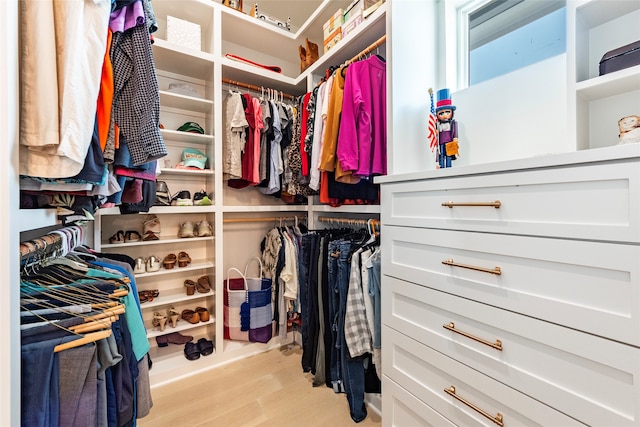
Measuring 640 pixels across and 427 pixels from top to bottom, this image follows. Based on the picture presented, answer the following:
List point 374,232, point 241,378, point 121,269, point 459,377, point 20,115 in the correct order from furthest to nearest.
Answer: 1. point 241,378
2. point 374,232
3. point 121,269
4. point 459,377
5. point 20,115

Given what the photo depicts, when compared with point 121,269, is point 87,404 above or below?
below

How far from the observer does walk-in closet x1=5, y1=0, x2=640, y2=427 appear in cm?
59

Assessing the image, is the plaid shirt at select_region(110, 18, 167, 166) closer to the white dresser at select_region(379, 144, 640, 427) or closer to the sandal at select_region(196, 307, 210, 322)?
the white dresser at select_region(379, 144, 640, 427)

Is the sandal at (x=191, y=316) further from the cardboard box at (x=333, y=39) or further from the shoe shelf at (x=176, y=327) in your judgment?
the cardboard box at (x=333, y=39)

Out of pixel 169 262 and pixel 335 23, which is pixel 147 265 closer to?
pixel 169 262

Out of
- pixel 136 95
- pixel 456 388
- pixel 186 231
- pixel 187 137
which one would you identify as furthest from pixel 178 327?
pixel 456 388

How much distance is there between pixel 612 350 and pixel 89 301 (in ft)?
4.18

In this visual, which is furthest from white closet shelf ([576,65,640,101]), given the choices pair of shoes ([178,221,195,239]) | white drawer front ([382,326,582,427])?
pair of shoes ([178,221,195,239])

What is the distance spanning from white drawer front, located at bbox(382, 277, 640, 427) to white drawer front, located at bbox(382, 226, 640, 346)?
1.3 inches

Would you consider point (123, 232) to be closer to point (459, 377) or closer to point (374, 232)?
point (374, 232)

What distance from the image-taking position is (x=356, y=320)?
1385 millimetres

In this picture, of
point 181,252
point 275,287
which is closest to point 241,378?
point 275,287

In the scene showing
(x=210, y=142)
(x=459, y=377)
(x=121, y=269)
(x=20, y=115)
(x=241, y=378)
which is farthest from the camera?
(x=210, y=142)

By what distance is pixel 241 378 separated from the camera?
5.83 feet
